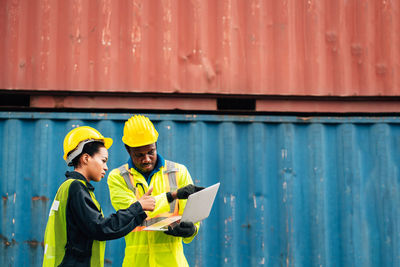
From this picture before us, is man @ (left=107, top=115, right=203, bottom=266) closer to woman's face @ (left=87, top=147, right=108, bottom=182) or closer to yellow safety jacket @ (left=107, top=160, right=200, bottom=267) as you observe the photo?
yellow safety jacket @ (left=107, top=160, right=200, bottom=267)

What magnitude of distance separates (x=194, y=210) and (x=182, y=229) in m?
0.17

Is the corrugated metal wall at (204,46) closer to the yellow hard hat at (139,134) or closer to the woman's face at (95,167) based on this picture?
the yellow hard hat at (139,134)

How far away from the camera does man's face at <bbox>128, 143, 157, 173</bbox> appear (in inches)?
126

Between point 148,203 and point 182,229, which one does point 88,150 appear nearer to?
point 148,203

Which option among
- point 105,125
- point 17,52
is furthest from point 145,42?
point 17,52

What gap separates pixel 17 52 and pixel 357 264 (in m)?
4.62

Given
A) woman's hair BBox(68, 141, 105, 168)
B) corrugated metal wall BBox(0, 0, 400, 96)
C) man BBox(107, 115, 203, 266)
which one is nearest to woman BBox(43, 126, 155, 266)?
woman's hair BBox(68, 141, 105, 168)

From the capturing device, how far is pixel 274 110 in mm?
5176

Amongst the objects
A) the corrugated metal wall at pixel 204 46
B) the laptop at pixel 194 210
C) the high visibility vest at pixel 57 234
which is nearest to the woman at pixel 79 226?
the high visibility vest at pixel 57 234

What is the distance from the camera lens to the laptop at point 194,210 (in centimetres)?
288

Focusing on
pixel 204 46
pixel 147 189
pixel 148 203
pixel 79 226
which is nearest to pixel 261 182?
pixel 204 46

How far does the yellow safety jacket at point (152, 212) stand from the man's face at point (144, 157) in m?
0.07

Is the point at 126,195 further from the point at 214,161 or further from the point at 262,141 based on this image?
the point at 262,141

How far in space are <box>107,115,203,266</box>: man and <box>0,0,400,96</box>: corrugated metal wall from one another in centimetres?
192
